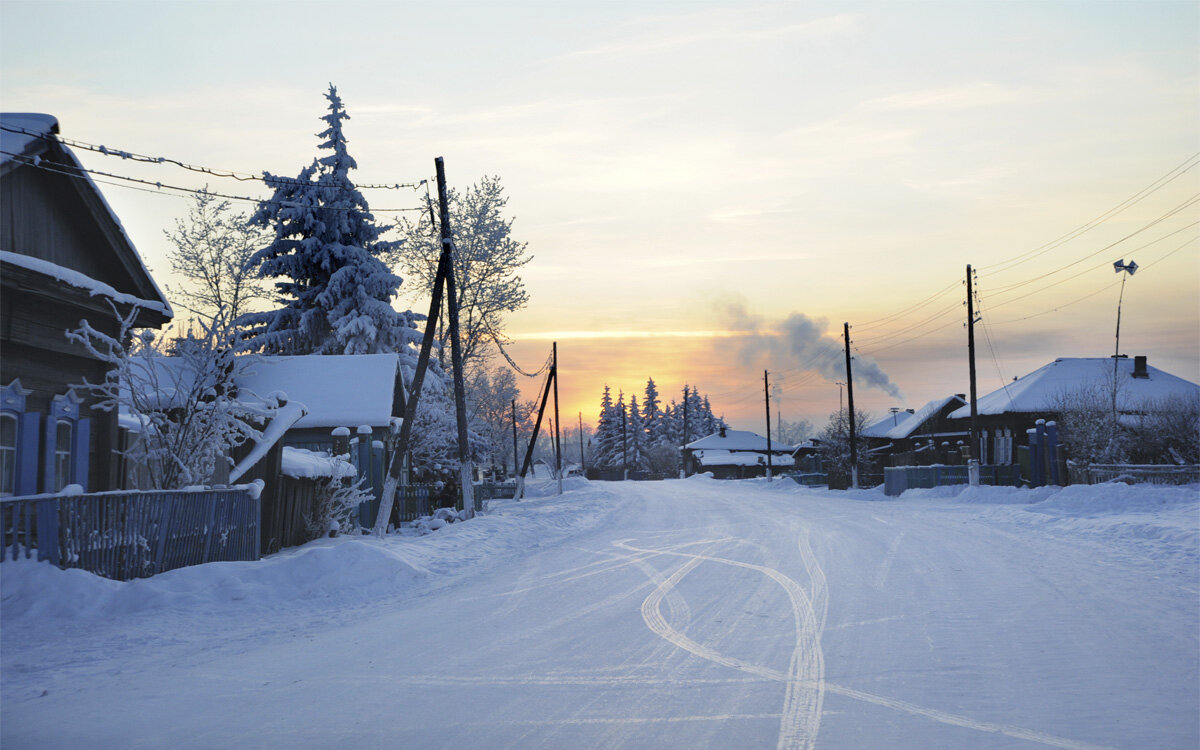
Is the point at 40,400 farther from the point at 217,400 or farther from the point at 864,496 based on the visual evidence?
the point at 864,496

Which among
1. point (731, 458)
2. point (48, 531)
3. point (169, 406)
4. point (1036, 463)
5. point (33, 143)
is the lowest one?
point (731, 458)

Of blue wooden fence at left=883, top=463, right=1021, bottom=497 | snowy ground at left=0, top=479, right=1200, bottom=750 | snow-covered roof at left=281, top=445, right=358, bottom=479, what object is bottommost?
snowy ground at left=0, top=479, right=1200, bottom=750

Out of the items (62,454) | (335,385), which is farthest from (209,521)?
(335,385)

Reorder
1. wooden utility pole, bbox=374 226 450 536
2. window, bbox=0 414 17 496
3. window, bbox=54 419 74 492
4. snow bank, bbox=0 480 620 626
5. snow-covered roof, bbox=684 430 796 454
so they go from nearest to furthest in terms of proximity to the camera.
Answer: snow bank, bbox=0 480 620 626 → window, bbox=0 414 17 496 → window, bbox=54 419 74 492 → wooden utility pole, bbox=374 226 450 536 → snow-covered roof, bbox=684 430 796 454

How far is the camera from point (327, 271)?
38562mm

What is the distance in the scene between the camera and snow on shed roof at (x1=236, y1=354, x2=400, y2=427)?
27.1 m

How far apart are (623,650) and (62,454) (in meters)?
9.78

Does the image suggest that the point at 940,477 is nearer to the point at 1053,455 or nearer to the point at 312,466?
the point at 1053,455

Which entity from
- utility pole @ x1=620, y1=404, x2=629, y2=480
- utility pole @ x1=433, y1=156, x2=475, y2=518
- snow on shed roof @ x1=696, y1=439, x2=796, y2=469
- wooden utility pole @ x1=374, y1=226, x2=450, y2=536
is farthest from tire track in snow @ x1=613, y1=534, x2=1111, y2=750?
utility pole @ x1=620, y1=404, x2=629, y2=480

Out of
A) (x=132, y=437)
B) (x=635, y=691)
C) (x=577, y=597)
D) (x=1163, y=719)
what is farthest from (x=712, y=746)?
(x=132, y=437)

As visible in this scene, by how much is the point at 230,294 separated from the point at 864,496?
3024 cm

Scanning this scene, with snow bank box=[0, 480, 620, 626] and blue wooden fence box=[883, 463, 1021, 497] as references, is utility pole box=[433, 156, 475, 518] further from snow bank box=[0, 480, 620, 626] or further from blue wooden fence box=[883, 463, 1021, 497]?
blue wooden fence box=[883, 463, 1021, 497]

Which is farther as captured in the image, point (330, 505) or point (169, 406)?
point (330, 505)

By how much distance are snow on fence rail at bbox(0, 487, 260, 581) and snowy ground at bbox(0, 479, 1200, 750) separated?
0.42 meters
